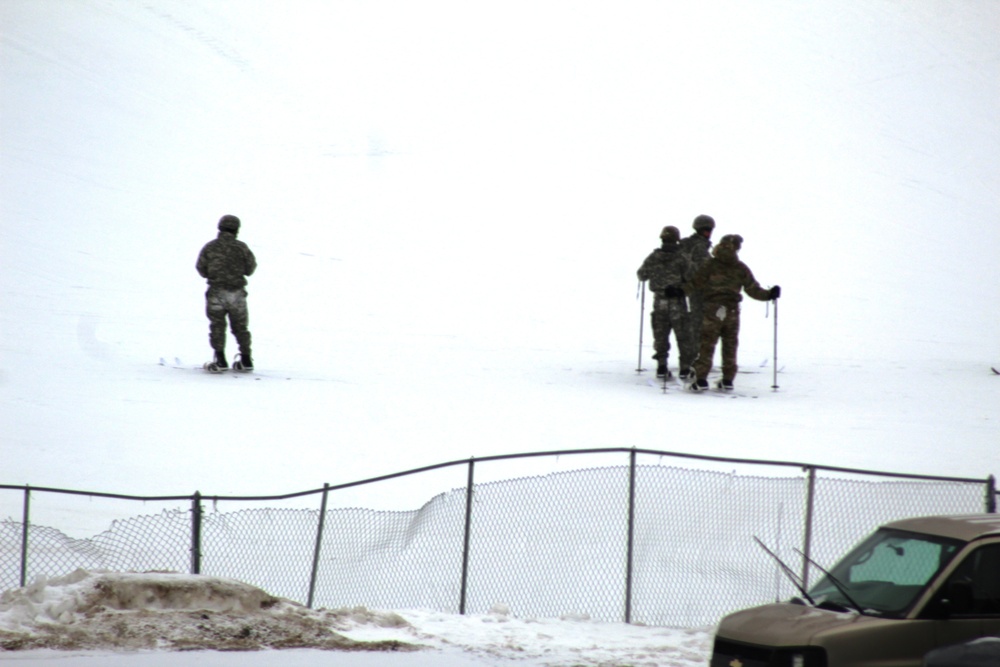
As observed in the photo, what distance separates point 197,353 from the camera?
20.8m

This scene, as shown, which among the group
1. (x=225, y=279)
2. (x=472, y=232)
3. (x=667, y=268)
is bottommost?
(x=225, y=279)

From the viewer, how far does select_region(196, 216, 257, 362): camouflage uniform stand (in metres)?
17.6

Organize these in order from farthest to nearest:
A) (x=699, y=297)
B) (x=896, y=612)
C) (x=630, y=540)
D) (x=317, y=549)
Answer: (x=699, y=297) < (x=317, y=549) < (x=630, y=540) < (x=896, y=612)

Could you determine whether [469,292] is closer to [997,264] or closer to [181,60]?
[997,264]

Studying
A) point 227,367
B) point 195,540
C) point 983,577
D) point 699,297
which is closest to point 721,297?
point 699,297

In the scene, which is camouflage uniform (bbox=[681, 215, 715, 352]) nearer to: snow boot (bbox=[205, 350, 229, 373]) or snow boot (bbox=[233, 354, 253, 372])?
snow boot (bbox=[233, 354, 253, 372])

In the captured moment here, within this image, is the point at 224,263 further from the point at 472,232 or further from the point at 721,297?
the point at 472,232

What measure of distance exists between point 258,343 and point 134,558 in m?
13.1

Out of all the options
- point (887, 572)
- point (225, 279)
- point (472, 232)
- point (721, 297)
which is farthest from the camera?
point (472, 232)

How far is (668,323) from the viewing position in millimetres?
18172

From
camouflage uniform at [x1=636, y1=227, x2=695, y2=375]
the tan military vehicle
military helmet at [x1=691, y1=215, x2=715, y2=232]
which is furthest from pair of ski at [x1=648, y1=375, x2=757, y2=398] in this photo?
the tan military vehicle

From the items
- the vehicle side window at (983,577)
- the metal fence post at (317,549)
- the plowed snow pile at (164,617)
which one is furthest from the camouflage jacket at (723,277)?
the vehicle side window at (983,577)

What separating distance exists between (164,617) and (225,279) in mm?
9867

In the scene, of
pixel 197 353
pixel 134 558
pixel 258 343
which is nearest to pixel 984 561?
pixel 134 558
